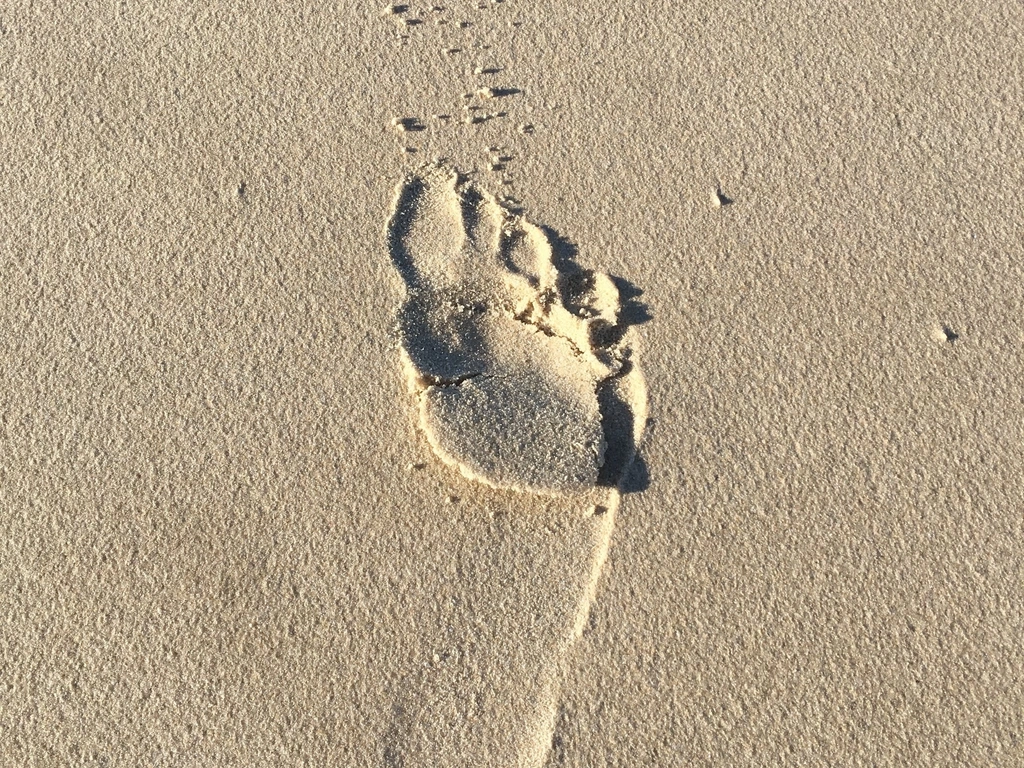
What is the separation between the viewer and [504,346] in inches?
56.2

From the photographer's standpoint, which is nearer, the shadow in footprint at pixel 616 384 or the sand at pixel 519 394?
the sand at pixel 519 394

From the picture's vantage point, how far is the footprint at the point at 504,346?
134 cm

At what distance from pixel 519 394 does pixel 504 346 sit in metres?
0.09

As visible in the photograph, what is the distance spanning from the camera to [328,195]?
5.03 feet

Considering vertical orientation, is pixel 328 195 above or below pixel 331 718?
above

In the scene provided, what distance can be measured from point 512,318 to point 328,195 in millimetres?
398

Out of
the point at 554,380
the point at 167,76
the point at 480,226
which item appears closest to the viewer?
the point at 554,380

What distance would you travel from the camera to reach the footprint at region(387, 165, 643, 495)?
1338mm

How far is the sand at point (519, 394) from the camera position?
1.25 m

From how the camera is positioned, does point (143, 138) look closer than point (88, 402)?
No

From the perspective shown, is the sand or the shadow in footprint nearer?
the sand

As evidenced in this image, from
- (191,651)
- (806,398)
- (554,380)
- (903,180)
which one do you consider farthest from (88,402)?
(903,180)

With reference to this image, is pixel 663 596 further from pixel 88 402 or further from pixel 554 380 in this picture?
pixel 88 402

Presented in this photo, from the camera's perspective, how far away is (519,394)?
1380 millimetres
